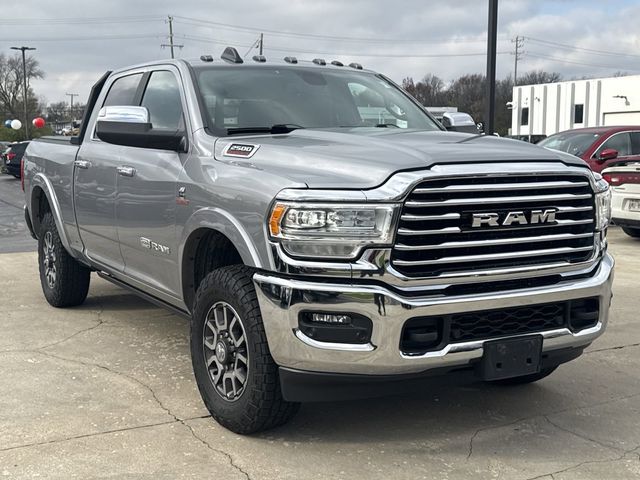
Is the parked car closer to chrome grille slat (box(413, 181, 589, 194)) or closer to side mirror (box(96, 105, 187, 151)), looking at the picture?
chrome grille slat (box(413, 181, 589, 194))

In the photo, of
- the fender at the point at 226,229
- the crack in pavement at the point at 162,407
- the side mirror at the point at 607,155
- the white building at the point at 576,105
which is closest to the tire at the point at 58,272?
the crack in pavement at the point at 162,407

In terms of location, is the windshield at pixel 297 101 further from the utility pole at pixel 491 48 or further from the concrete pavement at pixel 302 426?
the utility pole at pixel 491 48

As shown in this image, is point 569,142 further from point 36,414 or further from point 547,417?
point 36,414

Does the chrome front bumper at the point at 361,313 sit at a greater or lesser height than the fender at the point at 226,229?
lesser

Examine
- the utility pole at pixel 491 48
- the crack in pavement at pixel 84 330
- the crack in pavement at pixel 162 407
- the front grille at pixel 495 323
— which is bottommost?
the crack in pavement at pixel 84 330

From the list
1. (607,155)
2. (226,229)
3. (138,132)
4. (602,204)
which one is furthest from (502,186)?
(607,155)

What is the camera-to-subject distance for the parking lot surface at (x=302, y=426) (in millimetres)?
3521

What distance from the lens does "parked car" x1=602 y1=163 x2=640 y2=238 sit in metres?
10.7

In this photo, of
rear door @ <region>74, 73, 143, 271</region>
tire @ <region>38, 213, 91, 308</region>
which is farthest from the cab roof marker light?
tire @ <region>38, 213, 91, 308</region>

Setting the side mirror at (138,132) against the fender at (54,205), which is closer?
the side mirror at (138,132)

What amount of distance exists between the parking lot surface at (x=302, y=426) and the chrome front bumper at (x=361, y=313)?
0.49 m

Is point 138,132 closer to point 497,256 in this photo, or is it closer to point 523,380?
point 497,256

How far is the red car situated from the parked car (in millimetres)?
1177

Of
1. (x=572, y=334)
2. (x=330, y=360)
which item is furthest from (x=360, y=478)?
(x=572, y=334)
